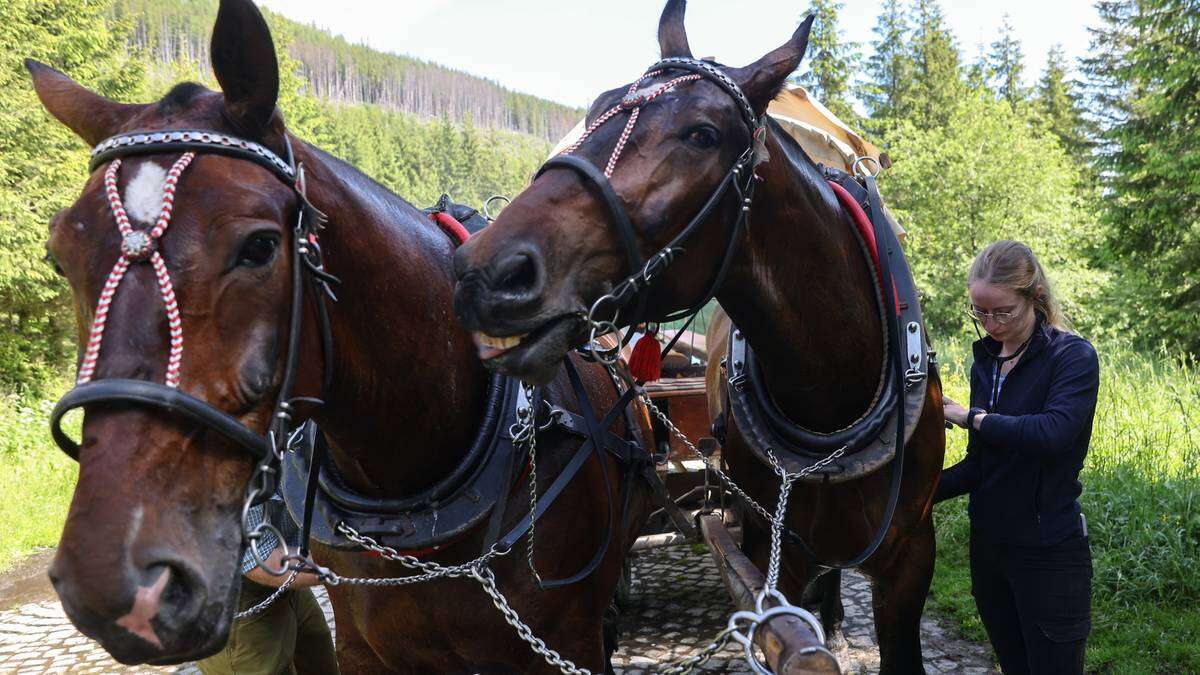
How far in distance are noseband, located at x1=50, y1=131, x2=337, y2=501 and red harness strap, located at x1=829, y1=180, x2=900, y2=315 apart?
1745mm

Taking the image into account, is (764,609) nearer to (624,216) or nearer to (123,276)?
(624,216)

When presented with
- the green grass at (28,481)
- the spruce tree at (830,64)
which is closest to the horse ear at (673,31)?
the green grass at (28,481)

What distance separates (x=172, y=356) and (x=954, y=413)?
97.8 inches

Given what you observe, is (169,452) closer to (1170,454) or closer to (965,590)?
(965,590)

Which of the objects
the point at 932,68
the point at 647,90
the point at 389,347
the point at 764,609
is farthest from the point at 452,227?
the point at 932,68

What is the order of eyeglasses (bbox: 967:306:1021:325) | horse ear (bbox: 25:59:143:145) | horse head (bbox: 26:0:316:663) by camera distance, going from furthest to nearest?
eyeglasses (bbox: 967:306:1021:325) → horse ear (bbox: 25:59:143:145) → horse head (bbox: 26:0:316:663)

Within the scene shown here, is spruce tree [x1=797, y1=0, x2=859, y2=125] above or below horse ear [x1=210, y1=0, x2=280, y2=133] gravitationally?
above

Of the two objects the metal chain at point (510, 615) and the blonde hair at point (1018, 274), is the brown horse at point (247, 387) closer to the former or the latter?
the metal chain at point (510, 615)

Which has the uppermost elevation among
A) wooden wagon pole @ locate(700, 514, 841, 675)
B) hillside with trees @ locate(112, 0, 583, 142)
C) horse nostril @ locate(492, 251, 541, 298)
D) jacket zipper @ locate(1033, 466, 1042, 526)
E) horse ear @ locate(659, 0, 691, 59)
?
hillside with trees @ locate(112, 0, 583, 142)

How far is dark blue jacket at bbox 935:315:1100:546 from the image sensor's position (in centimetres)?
247

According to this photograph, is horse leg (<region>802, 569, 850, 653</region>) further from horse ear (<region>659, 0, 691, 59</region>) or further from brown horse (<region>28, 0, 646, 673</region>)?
horse ear (<region>659, 0, 691, 59</region>)

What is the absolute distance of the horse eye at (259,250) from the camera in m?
1.35

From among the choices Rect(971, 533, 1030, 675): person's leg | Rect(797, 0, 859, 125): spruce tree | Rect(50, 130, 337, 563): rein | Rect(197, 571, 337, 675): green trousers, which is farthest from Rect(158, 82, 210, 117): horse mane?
Rect(797, 0, 859, 125): spruce tree

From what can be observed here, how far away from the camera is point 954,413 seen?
108 inches
